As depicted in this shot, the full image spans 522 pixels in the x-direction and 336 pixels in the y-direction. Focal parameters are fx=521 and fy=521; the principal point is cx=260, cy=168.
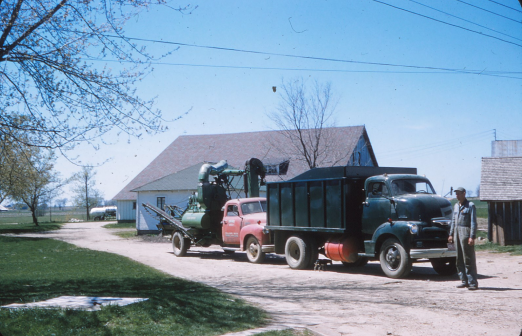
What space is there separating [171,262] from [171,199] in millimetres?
19088

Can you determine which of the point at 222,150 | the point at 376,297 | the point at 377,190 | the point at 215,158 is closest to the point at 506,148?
the point at 222,150

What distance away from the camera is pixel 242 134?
4678 centimetres

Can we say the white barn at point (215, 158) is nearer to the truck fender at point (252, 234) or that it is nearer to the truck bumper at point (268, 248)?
the truck fender at point (252, 234)

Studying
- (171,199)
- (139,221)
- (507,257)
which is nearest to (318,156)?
(171,199)

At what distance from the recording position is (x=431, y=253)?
488 inches

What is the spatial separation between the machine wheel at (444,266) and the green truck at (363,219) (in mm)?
25

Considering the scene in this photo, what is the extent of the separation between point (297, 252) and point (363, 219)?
9.24 feet

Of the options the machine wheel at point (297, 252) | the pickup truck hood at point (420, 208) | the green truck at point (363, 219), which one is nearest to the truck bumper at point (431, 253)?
the green truck at point (363, 219)

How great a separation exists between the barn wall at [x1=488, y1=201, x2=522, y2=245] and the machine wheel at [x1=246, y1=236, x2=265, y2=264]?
489 inches

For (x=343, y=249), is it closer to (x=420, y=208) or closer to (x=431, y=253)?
(x=420, y=208)

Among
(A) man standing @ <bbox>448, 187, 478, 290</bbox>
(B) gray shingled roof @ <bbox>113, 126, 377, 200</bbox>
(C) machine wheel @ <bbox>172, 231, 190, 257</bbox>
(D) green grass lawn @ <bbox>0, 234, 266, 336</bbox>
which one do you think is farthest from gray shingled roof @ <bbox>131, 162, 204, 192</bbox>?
(A) man standing @ <bbox>448, 187, 478, 290</bbox>

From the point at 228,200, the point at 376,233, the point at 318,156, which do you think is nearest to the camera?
the point at 376,233

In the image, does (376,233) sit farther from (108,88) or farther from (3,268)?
(3,268)

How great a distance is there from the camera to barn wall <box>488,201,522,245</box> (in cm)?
2380
